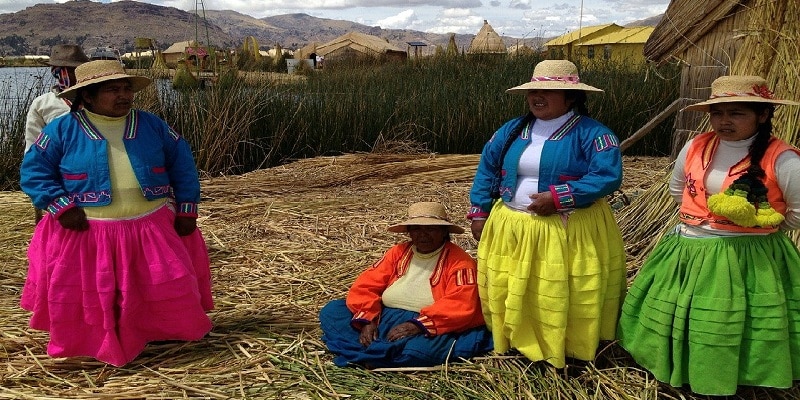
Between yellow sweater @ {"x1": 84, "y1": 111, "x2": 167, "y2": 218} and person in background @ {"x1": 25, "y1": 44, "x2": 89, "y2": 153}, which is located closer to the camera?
yellow sweater @ {"x1": 84, "y1": 111, "x2": 167, "y2": 218}

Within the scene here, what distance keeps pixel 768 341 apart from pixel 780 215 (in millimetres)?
415

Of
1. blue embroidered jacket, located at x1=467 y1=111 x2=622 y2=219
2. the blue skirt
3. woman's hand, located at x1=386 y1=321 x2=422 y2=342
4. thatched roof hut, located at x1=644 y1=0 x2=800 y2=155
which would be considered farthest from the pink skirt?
thatched roof hut, located at x1=644 y1=0 x2=800 y2=155

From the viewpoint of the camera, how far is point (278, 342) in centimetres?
300

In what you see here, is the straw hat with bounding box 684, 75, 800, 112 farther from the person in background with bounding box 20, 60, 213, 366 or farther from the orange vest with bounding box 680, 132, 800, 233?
the person in background with bounding box 20, 60, 213, 366

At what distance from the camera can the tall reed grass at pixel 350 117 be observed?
7.36 meters

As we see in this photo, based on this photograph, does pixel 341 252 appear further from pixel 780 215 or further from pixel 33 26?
pixel 33 26

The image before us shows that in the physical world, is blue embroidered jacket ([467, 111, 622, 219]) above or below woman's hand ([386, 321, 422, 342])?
above

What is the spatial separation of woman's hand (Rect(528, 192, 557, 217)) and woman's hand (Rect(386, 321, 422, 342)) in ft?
2.43

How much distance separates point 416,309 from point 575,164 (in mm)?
933

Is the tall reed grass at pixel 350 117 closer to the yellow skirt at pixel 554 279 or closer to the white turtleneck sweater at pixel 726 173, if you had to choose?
the yellow skirt at pixel 554 279

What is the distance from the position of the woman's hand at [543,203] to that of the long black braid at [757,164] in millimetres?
581

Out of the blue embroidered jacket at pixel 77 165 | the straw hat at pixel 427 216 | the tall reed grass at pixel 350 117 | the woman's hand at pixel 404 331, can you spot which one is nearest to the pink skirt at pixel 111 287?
the blue embroidered jacket at pixel 77 165

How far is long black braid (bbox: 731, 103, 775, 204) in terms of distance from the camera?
2090 mm

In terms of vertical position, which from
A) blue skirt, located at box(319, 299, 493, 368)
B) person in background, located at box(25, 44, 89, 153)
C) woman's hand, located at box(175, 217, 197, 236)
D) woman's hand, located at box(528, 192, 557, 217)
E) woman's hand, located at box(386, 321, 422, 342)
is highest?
person in background, located at box(25, 44, 89, 153)
